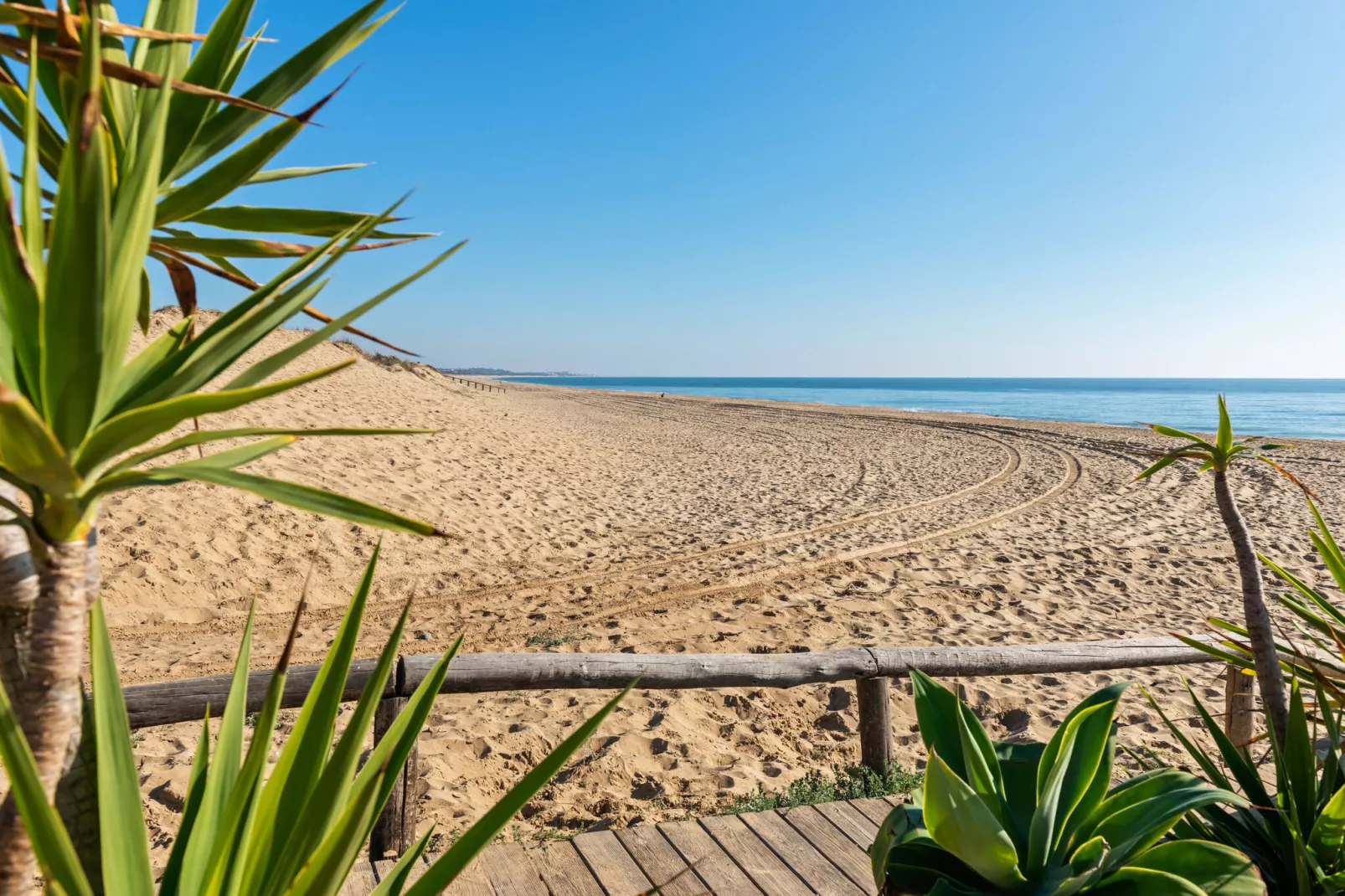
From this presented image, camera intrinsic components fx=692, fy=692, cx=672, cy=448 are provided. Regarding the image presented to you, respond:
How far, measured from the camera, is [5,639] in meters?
0.81

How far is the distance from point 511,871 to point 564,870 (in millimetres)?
180

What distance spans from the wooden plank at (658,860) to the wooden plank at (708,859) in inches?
1.1

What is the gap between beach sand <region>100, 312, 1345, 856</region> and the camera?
12.1 ft

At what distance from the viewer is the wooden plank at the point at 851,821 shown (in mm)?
2555

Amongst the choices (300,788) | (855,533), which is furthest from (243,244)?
(855,533)

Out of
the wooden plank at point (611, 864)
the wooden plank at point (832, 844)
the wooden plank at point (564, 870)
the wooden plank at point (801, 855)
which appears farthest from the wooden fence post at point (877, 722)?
the wooden plank at point (564, 870)

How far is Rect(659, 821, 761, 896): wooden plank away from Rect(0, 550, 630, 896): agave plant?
1.50 m

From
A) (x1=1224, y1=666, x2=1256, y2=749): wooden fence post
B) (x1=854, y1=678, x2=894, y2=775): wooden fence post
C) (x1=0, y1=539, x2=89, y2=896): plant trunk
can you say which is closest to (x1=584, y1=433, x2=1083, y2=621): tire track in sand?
(x1=854, y1=678, x2=894, y2=775): wooden fence post

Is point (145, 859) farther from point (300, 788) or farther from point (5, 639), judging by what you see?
point (5, 639)

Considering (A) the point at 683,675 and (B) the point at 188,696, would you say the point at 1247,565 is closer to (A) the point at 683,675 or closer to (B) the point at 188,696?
(A) the point at 683,675

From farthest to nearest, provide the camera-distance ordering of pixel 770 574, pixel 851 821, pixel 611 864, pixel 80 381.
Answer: pixel 770 574 < pixel 851 821 < pixel 611 864 < pixel 80 381

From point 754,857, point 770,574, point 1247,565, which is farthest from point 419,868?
point 770,574

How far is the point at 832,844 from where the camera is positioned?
253cm

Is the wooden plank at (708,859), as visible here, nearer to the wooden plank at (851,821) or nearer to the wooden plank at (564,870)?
the wooden plank at (564,870)
